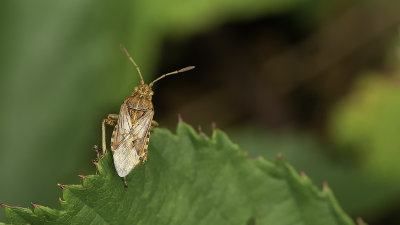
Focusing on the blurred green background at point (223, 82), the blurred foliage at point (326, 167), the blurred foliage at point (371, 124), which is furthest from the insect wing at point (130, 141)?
the blurred foliage at point (371, 124)

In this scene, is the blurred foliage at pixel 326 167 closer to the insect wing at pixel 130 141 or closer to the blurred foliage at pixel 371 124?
the blurred foliage at pixel 371 124

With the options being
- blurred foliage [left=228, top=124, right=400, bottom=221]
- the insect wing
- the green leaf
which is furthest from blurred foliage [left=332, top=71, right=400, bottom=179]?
the insect wing

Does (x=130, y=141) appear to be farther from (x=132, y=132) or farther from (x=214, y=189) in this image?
(x=214, y=189)

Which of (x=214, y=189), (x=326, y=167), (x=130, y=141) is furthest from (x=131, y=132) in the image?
(x=326, y=167)

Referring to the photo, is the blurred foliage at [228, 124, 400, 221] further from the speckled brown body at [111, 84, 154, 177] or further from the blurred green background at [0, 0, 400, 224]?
the speckled brown body at [111, 84, 154, 177]

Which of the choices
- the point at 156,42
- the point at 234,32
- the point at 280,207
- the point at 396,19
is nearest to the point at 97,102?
the point at 156,42
